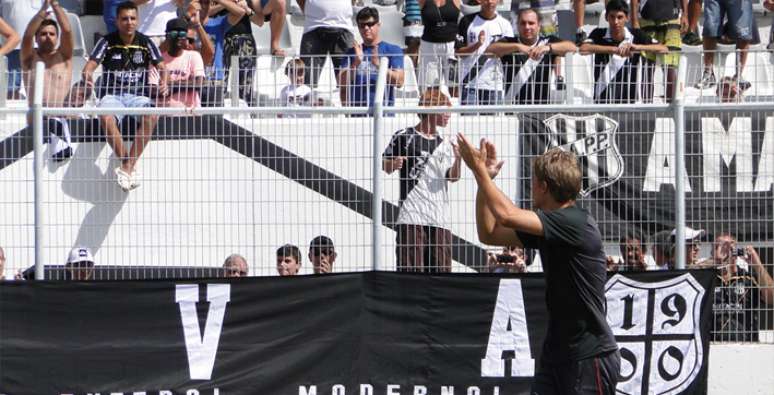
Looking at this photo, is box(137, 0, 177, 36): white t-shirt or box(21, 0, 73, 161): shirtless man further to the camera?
box(137, 0, 177, 36): white t-shirt

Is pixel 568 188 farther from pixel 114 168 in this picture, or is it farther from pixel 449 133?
pixel 114 168

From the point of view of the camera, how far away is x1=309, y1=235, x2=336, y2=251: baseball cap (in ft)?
28.8

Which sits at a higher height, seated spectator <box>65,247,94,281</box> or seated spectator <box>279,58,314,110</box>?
seated spectator <box>279,58,314,110</box>

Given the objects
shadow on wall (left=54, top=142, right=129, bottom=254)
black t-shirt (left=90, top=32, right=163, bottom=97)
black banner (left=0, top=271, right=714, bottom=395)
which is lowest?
black banner (left=0, top=271, right=714, bottom=395)

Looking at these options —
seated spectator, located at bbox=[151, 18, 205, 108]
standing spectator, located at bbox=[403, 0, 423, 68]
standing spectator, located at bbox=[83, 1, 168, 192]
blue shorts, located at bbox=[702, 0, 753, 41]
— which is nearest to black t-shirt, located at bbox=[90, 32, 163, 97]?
standing spectator, located at bbox=[83, 1, 168, 192]

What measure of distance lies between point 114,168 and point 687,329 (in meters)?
4.23

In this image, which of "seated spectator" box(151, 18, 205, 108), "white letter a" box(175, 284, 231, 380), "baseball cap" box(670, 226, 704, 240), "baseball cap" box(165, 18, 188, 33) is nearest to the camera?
"white letter a" box(175, 284, 231, 380)

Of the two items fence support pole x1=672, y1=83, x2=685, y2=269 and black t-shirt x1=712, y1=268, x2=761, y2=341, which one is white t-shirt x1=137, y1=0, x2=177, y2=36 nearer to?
fence support pole x1=672, y1=83, x2=685, y2=269

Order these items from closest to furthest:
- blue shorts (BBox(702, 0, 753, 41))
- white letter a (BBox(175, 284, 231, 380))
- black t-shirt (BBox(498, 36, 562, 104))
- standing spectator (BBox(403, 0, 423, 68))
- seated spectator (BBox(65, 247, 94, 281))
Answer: white letter a (BBox(175, 284, 231, 380))
seated spectator (BBox(65, 247, 94, 281))
black t-shirt (BBox(498, 36, 562, 104))
standing spectator (BBox(403, 0, 423, 68))
blue shorts (BBox(702, 0, 753, 41))

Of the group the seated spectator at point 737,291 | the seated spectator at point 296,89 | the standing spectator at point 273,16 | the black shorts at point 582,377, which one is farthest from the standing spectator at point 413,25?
the black shorts at point 582,377

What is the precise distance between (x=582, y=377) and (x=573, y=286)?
0.44 meters

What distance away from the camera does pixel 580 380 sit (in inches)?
237

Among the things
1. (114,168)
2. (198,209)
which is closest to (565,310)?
(198,209)

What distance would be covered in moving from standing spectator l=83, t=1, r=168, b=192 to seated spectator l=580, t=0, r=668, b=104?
3.28 meters
